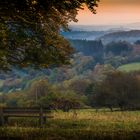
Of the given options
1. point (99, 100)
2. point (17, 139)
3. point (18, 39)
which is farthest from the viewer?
point (99, 100)

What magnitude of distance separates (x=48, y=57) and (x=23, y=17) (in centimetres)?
1151

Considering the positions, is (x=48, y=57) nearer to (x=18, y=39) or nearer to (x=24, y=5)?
(x=18, y=39)

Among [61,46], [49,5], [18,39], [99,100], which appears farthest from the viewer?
[99,100]

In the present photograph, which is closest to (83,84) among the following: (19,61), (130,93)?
(130,93)

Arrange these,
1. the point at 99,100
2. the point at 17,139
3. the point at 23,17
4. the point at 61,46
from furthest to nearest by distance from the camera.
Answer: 1. the point at 99,100
2. the point at 61,46
3. the point at 23,17
4. the point at 17,139

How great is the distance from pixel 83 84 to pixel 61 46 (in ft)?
403

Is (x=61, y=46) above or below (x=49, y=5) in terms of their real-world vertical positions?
below

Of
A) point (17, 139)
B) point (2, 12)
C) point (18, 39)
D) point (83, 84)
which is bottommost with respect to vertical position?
point (83, 84)

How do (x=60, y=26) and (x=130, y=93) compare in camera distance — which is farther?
(x=130, y=93)

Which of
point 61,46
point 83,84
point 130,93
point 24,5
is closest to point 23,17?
point 24,5

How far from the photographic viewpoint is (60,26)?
45500 millimetres

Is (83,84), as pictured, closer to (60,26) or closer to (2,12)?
(60,26)

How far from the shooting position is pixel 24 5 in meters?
29.0

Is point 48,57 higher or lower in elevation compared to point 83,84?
higher
